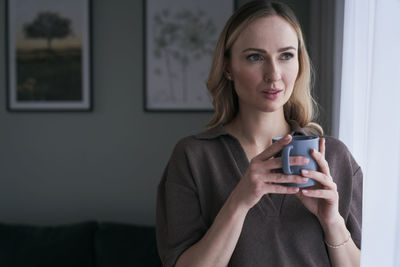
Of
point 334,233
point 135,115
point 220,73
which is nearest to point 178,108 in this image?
point 135,115

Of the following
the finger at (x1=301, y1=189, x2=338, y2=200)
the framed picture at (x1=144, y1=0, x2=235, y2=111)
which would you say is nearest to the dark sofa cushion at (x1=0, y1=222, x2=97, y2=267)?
the framed picture at (x1=144, y1=0, x2=235, y2=111)

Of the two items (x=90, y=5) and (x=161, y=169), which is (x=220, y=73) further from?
(x=90, y=5)

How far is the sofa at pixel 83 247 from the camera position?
2256mm

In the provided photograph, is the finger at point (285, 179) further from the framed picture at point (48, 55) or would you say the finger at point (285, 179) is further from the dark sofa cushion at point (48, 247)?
the framed picture at point (48, 55)

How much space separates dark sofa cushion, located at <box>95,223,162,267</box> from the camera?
223cm

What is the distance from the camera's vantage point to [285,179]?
91 centimetres

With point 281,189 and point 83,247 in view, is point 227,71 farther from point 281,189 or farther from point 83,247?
point 83,247

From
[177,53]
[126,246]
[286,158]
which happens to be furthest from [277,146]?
[177,53]

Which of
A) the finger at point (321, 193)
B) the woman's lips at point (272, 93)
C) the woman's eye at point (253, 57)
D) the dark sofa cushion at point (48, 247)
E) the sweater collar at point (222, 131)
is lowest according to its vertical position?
the dark sofa cushion at point (48, 247)

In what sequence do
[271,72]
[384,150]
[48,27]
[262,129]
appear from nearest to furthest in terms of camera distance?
[384,150] → [271,72] → [262,129] → [48,27]

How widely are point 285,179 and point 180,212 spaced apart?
374 millimetres

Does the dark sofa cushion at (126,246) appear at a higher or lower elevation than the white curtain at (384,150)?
lower

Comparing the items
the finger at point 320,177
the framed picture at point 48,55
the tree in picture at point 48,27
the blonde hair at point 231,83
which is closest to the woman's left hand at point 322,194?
the finger at point 320,177

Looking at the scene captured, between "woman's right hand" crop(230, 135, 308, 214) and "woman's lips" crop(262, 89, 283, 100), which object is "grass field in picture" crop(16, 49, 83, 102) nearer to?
Answer: "woman's lips" crop(262, 89, 283, 100)
